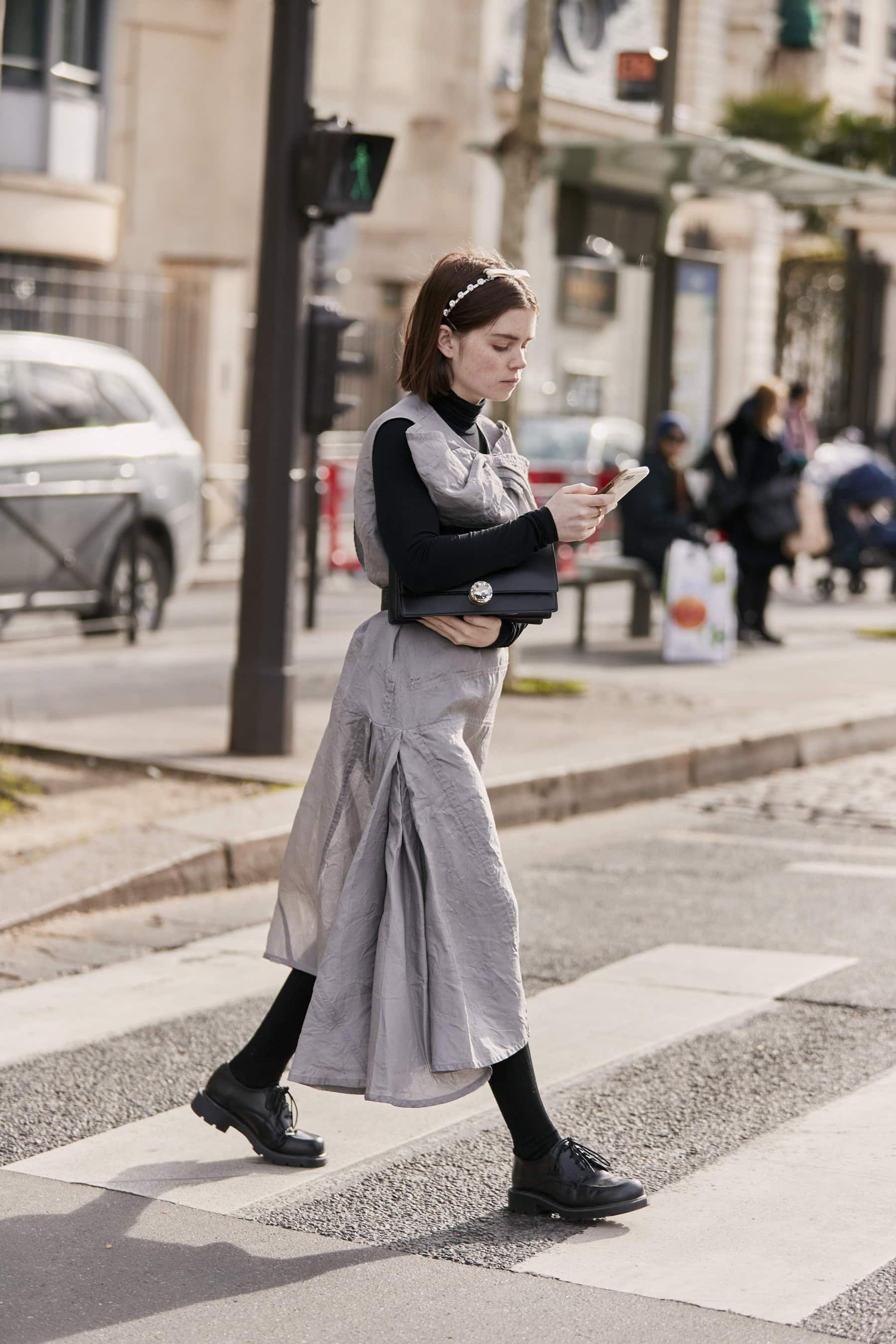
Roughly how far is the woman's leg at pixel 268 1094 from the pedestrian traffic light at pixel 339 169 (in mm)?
5031

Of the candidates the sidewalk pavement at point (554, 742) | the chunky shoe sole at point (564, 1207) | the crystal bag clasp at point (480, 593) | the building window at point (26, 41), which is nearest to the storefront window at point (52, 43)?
the building window at point (26, 41)

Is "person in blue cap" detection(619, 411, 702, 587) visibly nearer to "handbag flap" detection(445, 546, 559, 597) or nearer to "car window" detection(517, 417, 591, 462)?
"car window" detection(517, 417, 591, 462)

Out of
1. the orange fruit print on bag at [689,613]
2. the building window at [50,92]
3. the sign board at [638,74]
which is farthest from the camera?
the building window at [50,92]

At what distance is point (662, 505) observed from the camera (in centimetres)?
1412

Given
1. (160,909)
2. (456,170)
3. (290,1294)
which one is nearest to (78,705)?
(160,909)

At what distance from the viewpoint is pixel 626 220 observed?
50.7ft

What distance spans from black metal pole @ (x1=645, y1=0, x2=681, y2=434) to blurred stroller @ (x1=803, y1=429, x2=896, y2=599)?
4339 millimetres

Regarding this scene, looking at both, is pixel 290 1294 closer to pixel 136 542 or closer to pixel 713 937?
pixel 713 937

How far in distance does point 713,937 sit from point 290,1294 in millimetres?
3154

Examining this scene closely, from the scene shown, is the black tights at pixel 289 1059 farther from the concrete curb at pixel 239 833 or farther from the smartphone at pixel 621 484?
the concrete curb at pixel 239 833

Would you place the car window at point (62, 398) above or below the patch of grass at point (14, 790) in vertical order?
above

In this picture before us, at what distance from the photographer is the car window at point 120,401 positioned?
1413 centimetres

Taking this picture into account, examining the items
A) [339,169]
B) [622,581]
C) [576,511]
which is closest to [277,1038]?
[576,511]

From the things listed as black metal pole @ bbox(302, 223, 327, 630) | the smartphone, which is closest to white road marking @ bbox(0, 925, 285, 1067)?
the smartphone
